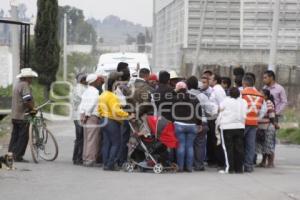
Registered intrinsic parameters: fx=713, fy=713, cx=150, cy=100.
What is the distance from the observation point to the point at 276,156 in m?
17.0

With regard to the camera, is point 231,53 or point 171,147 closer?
point 171,147

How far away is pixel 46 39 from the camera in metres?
30.2

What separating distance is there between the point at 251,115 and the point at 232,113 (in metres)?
0.58

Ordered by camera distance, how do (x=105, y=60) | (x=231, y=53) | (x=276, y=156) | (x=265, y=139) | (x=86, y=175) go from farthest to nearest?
(x=231, y=53)
(x=105, y=60)
(x=276, y=156)
(x=265, y=139)
(x=86, y=175)

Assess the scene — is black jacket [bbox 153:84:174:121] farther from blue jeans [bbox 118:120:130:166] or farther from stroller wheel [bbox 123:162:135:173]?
stroller wheel [bbox 123:162:135:173]

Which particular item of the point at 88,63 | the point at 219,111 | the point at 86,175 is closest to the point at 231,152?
the point at 219,111

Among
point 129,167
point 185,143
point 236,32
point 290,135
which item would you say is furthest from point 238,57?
point 129,167

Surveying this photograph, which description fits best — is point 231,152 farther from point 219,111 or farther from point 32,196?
point 32,196

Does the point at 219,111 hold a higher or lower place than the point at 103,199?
higher

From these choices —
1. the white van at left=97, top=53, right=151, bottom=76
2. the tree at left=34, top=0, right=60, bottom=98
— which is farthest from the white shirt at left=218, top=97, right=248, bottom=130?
the tree at left=34, top=0, right=60, bottom=98

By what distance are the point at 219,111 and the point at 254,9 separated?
26.1 metres

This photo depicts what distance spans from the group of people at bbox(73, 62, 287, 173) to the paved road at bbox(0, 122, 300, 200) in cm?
40

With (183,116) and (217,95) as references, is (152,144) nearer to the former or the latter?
(183,116)

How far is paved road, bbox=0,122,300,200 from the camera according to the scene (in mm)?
10367
